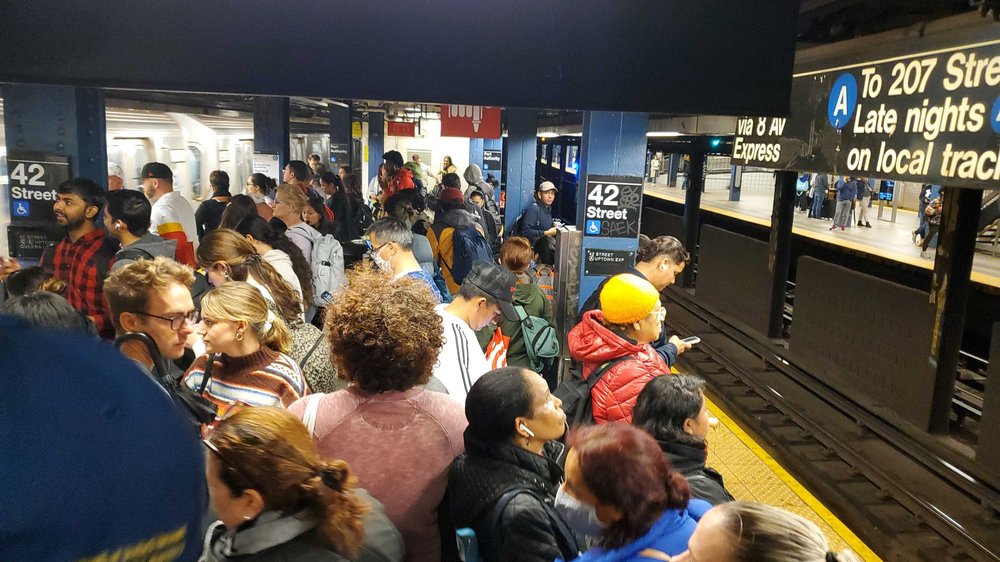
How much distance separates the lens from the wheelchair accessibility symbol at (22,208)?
4965 mm

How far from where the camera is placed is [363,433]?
79.9 inches

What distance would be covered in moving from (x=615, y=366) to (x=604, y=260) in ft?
8.74

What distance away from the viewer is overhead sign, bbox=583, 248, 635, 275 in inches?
216

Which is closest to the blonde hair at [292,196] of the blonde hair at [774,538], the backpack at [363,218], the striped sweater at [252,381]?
the striped sweater at [252,381]

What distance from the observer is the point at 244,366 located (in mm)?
2547

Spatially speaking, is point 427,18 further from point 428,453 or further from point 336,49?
point 428,453

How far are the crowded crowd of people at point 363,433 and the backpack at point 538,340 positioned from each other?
0.7 inches

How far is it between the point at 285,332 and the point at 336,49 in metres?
1.04

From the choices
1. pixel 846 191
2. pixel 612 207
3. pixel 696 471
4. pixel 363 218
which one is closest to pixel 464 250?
pixel 612 207

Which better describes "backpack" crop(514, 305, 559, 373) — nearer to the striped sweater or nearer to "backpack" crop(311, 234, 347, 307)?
the striped sweater

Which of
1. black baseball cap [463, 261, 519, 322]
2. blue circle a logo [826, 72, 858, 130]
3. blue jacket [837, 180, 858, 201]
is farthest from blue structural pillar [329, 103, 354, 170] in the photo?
black baseball cap [463, 261, 519, 322]

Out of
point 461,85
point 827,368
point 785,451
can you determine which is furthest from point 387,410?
point 827,368

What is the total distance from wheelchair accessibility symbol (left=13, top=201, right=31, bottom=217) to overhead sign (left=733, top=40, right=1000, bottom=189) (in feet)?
16.4

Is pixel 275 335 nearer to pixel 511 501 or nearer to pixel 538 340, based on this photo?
pixel 511 501
